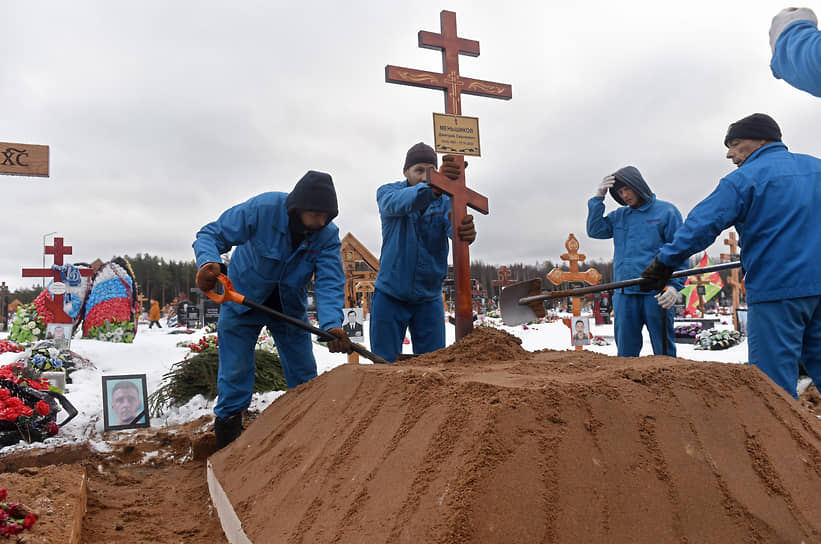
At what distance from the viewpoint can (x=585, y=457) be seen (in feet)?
4.53

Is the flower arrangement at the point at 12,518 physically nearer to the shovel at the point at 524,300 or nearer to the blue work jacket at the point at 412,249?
the blue work jacket at the point at 412,249

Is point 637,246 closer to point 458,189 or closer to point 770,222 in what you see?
point 770,222

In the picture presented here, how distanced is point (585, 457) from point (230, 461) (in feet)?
6.11

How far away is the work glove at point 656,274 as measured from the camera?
2.59 m

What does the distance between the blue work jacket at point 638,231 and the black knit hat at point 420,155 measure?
4.41ft

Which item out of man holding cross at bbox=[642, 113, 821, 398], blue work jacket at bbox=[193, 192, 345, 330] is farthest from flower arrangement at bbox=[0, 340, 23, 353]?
man holding cross at bbox=[642, 113, 821, 398]

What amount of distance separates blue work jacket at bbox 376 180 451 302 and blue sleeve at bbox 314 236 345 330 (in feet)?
0.95

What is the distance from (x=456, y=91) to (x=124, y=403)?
11.9 ft

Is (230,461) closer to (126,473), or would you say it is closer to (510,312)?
(126,473)

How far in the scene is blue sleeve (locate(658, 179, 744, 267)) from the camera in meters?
2.41

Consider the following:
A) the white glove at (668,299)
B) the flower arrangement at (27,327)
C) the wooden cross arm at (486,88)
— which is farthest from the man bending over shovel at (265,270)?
the flower arrangement at (27,327)

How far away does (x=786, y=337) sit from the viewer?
7.66ft

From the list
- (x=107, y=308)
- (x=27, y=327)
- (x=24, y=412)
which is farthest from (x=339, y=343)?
(x=107, y=308)

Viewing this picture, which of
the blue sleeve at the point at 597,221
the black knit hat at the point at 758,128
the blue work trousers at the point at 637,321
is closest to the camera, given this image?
the black knit hat at the point at 758,128
